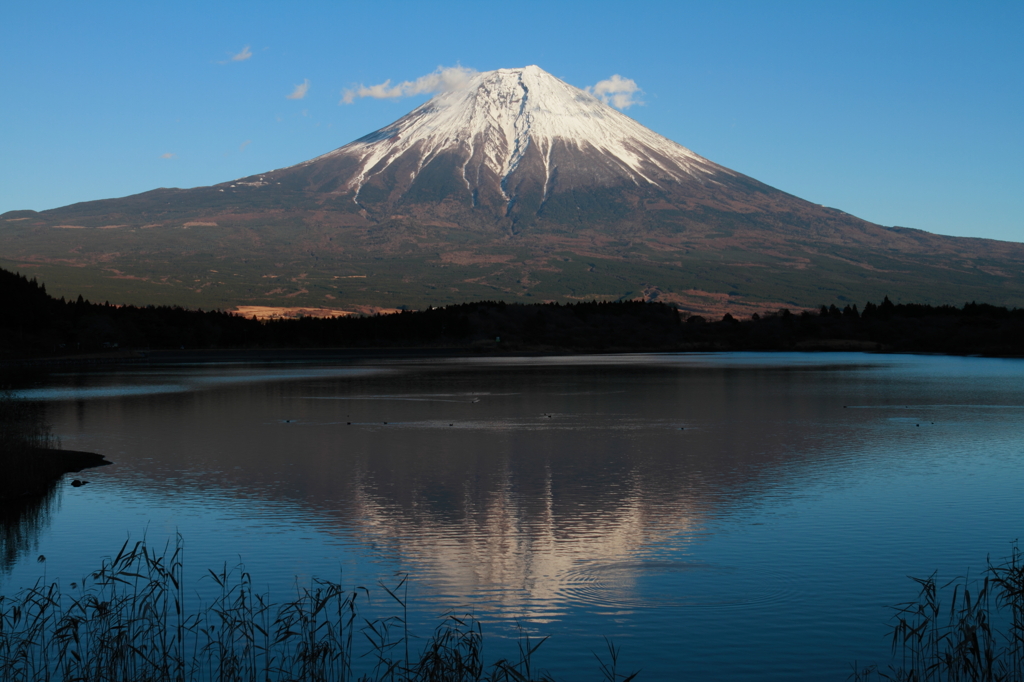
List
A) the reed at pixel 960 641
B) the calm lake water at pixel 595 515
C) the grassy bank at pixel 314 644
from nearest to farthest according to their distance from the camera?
the reed at pixel 960 641
the grassy bank at pixel 314 644
the calm lake water at pixel 595 515

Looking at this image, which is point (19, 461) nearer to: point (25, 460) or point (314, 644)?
point (25, 460)

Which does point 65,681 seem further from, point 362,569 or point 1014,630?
point 1014,630

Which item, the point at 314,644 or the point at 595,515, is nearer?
the point at 314,644

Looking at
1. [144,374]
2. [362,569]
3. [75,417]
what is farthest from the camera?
[144,374]

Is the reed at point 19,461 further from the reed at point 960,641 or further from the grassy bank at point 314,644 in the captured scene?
the reed at point 960,641

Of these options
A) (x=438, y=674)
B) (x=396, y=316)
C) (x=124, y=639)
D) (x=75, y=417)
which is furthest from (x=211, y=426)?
(x=396, y=316)

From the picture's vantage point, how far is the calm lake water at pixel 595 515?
1212 cm

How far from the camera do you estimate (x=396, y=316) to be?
568 ft

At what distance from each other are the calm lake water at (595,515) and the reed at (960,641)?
1.06 ft

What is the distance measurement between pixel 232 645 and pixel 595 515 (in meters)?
9.53

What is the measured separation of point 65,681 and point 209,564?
5.42m

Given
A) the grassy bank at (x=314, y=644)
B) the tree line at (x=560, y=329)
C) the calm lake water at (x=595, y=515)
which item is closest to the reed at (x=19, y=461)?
the calm lake water at (x=595, y=515)

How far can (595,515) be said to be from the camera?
19016 mm

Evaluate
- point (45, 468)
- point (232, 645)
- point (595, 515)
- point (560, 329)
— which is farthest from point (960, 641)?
point (560, 329)
